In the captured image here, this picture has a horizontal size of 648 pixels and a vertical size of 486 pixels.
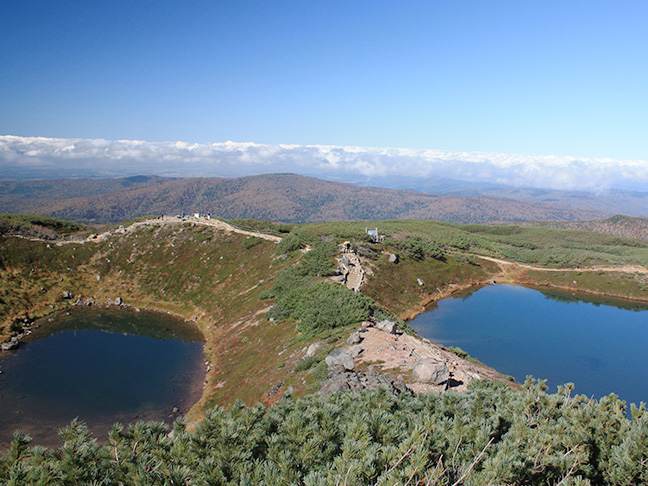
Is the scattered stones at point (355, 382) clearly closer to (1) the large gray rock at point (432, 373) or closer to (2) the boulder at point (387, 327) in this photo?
(1) the large gray rock at point (432, 373)

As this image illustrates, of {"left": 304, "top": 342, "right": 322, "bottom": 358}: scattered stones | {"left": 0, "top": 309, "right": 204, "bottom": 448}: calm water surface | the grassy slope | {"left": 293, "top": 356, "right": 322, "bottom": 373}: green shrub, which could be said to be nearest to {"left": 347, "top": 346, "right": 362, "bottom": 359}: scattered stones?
{"left": 293, "top": 356, "right": 322, "bottom": 373}: green shrub

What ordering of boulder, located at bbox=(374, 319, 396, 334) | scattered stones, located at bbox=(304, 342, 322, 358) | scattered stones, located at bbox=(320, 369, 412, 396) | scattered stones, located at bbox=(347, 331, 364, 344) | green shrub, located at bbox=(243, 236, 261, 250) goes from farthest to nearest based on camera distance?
1. green shrub, located at bbox=(243, 236, 261, 250)
2. boulder, located at bbox=(374, 319, 396, 334)
3. scattered stones, located at bbox=(304, 342, 322, 358)
4. scattered stones, located at bbox=(347, 331, 364, 344)
5. scattered stones, located at bbox=(320, 369, 412, 396)

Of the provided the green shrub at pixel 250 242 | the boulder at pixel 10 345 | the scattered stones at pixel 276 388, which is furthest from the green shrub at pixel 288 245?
the boulder at pixel 10 345

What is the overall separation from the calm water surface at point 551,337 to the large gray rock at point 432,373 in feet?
54.8

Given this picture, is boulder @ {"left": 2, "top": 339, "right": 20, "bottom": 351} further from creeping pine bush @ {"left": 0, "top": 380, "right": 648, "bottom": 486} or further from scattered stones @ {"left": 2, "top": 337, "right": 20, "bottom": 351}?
creeping pine bush @ {"left": 0, "top": 380, "right": 648, "bottom": 486}

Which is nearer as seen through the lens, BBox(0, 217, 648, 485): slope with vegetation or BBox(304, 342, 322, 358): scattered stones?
BBox(0, 217, 648, 485): slope with vegetation

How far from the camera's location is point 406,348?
25016 millimetres

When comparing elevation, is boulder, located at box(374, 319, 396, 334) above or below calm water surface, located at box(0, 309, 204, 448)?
above

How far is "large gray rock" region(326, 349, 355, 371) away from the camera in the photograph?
2186 centimetres

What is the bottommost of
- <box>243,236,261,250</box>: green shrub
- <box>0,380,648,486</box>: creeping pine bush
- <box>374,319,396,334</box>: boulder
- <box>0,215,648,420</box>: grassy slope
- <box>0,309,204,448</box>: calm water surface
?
<box>0,309,204,448</box>: calm water surface

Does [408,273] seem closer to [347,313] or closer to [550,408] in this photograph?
[347,313]

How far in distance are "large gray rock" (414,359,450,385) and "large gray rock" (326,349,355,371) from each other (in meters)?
4.23

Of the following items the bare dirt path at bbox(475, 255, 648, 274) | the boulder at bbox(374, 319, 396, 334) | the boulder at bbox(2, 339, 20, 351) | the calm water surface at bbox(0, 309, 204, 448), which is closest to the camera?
the calm water surface at bbox(0, 309, 204, 448)

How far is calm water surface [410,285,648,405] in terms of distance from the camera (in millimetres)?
34156
